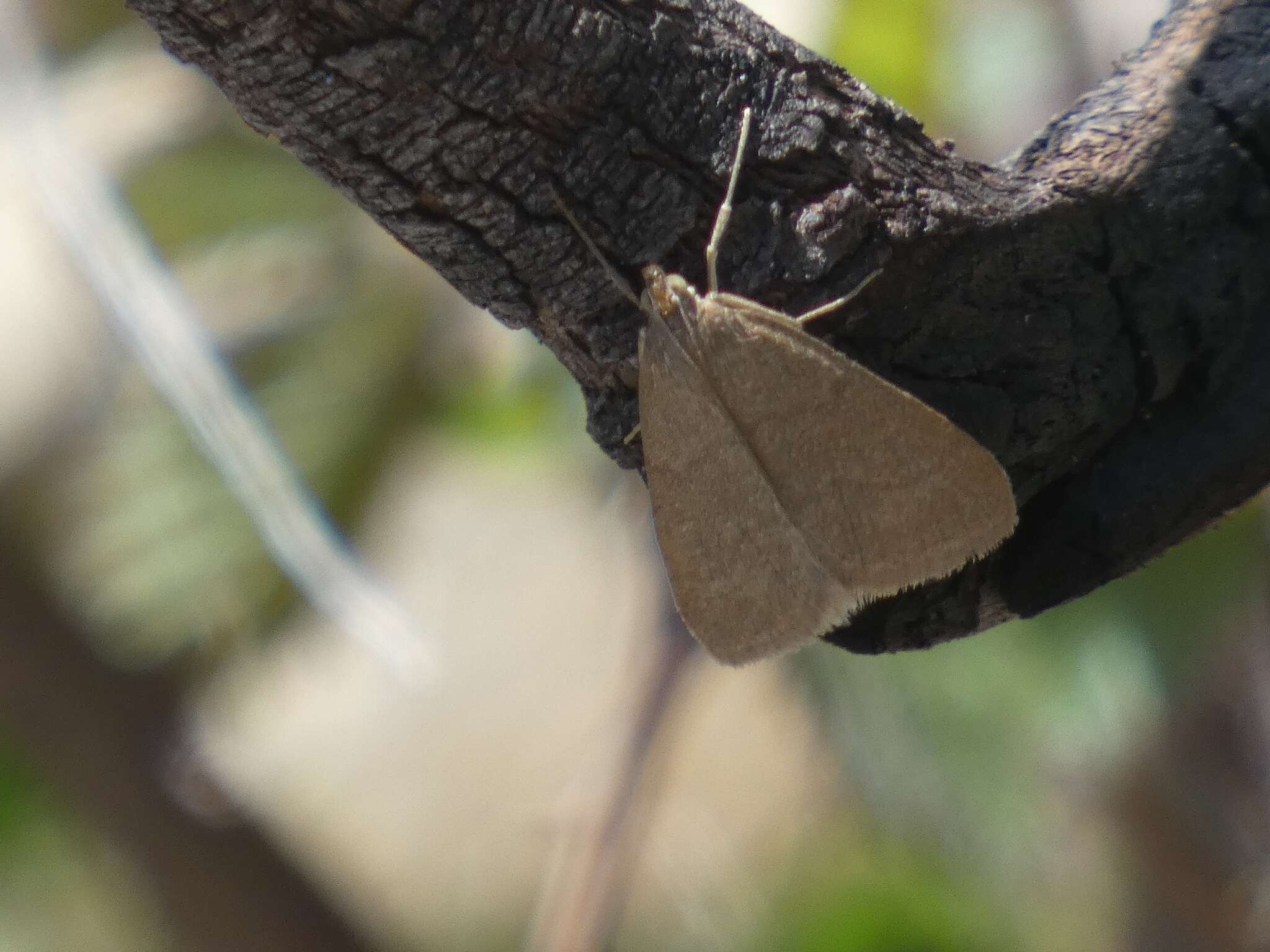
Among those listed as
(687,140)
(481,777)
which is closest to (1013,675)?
(687,140)

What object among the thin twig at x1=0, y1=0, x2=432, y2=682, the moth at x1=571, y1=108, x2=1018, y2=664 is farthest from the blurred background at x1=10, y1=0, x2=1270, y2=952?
the moth at x1=571, y1=108, x2=1018, y2=664

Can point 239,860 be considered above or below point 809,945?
above

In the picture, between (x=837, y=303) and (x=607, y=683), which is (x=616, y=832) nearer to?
(x=607, y=683)

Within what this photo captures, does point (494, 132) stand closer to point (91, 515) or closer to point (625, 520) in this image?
point (625, 520)

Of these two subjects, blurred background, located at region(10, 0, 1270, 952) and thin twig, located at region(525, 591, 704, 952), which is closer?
thin twig, located at region(525, 591, 704, 952)

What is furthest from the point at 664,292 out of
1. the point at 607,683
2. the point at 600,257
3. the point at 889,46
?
the point at 607,683

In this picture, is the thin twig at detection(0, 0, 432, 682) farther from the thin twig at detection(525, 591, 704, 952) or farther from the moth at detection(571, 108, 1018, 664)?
the moth at detection(571, 108, 1018, 664)

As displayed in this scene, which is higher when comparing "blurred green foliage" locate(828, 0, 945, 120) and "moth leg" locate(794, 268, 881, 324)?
"moth leg" locate(794, 268, 881, 324)
